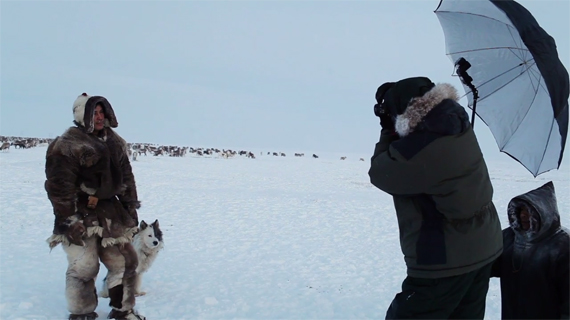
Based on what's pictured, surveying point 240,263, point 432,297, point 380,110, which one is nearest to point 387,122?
point 380,110

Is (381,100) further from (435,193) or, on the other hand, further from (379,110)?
(435,193)

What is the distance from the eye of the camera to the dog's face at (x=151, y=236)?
14.9 ft

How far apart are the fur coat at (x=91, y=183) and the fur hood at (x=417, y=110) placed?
8.25 feet

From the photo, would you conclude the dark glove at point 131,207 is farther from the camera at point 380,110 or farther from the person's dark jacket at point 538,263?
the person's dark jacket at point 538,263

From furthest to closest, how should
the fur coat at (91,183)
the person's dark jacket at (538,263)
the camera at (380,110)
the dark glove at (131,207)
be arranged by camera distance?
the dark glove at (131,207)
the fur coat at (91,183)
the person's dark jacket at (538,263)
the camera at (380,110)

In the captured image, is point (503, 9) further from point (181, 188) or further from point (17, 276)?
point (181, 188)

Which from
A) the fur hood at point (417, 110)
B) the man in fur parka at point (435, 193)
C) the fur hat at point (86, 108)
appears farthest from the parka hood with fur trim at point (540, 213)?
the fur hat at point (86, 108)

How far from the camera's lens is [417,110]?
6.86 feet

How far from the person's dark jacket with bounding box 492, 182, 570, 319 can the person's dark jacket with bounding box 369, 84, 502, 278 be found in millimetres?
614

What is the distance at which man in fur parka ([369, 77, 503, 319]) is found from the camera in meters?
2.04

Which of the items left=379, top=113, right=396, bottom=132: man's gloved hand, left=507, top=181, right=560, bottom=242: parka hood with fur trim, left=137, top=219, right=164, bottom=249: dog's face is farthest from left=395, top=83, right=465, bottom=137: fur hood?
left=137, top=219, right=164, bottom=249: dog's face

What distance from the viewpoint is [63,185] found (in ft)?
11.0

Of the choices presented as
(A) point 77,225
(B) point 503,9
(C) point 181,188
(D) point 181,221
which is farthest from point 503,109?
(C) point 181,188

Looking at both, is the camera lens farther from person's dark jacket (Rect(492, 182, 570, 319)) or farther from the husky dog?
the husky dog
